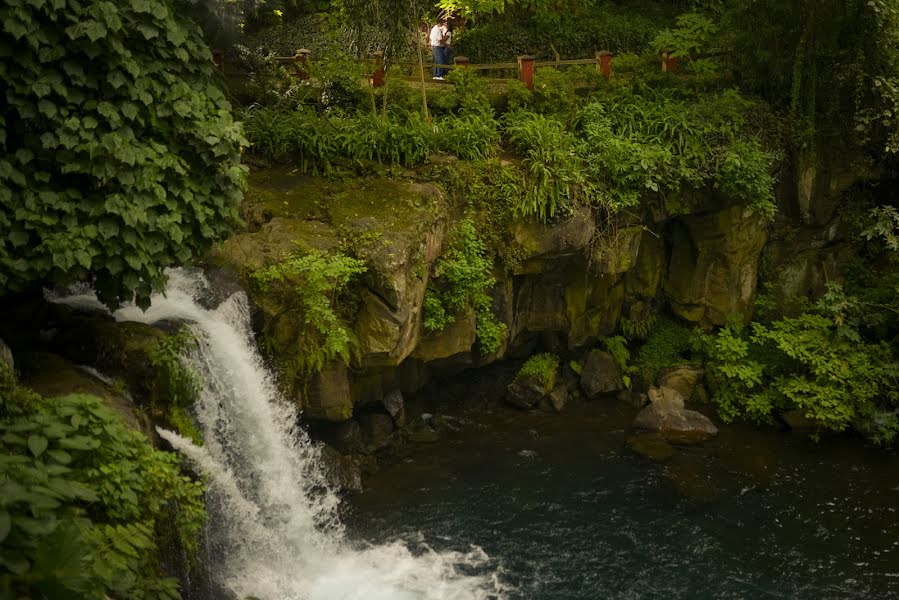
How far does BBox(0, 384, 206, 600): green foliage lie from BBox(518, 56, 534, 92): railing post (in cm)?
1134

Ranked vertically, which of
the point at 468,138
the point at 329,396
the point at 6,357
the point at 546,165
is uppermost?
the point at 468,138

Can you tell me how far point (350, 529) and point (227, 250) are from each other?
4.56m

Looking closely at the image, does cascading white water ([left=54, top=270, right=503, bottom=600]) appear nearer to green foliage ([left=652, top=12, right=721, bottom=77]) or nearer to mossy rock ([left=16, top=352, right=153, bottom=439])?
mossy rock ([left=16, top=352, right=153, bottom=439])

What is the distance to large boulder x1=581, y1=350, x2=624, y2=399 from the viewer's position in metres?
16.4

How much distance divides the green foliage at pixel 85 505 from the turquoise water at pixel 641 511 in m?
4.56

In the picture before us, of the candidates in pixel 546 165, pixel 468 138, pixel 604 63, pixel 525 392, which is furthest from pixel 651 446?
pixel 604 63

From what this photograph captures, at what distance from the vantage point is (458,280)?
13.4 meters

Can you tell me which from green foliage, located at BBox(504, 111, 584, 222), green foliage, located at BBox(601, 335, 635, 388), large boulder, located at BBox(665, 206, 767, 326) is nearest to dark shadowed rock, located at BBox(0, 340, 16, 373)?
green foliage, located at BBox(504, 111, 584, 222)

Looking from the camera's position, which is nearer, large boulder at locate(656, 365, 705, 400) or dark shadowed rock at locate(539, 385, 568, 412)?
dark shadowed rock at locate(539, 385, 568, 412)

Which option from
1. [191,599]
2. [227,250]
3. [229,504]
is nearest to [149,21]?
[227,250]

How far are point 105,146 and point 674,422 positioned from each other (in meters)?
11.1

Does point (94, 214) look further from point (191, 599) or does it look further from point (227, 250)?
point (191, 599)

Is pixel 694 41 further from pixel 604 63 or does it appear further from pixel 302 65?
pixel 302 65

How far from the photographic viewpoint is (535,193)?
14.1 m
